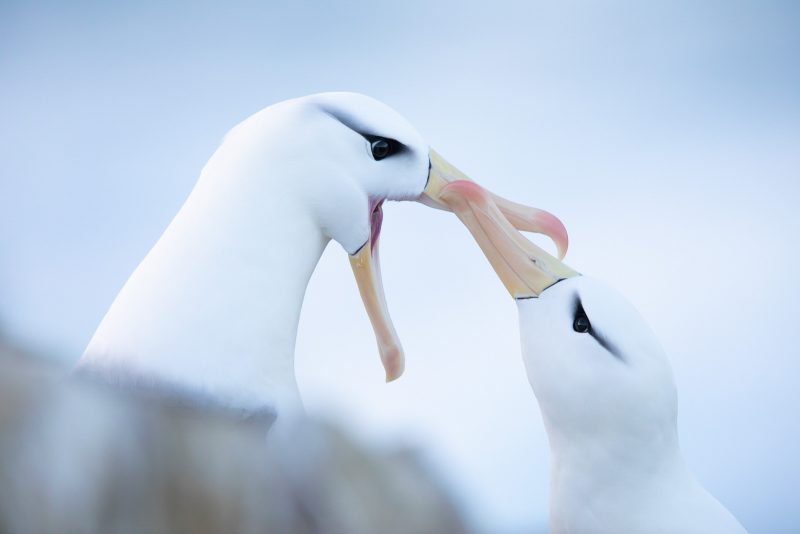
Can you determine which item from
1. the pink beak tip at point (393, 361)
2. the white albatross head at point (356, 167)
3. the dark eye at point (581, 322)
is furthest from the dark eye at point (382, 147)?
the dark eye at point (581, 322)

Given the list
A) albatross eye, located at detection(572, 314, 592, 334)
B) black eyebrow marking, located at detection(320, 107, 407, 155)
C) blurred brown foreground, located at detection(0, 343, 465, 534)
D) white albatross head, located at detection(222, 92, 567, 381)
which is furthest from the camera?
albatross eye, located at detection(572, 314, 592, 334)

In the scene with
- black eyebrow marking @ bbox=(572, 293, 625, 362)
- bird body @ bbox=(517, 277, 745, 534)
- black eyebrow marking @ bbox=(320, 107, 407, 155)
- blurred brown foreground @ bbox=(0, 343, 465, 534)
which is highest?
black eyebrow marking @ bbox=(320, 107, 407, 155)

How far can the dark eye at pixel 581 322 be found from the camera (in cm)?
244

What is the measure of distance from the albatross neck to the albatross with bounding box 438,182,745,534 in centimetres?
74

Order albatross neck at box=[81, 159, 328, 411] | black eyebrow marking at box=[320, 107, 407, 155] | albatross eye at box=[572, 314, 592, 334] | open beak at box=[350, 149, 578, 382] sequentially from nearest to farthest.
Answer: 1. albatross neck at box=[81, 159, 328, 411]
2. black eyebrow marking at box=[320, 107, 407, 155]
3. albatross eye at box=[572, 314, 592, 334]
4. open beak at box=[350, 149, 578, 382]

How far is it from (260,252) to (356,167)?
456 millimetres

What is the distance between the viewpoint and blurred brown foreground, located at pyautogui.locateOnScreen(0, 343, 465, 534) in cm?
77

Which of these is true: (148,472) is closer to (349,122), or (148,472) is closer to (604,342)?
(349,122)

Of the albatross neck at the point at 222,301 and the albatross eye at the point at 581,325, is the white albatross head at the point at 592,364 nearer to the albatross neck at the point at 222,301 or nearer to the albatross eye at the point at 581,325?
the albatross eye at the point at 581,325

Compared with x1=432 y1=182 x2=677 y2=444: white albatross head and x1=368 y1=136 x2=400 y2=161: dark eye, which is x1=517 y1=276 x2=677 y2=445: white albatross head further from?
x1=368 y1=136 x2=400 y2=161: dark eye

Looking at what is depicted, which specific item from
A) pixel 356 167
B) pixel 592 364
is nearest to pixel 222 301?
pixel 356 167

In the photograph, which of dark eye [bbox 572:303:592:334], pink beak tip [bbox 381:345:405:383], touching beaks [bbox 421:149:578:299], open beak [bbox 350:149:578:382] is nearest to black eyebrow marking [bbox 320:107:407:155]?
open beak [bbox 350:149:578:382]

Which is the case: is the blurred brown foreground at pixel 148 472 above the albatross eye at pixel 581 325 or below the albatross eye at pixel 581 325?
above

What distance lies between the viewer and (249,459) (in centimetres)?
86
